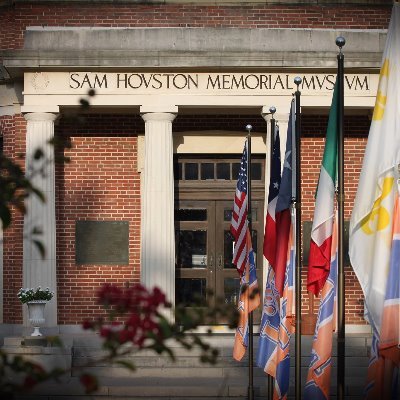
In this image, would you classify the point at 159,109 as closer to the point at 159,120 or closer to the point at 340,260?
the point at 159,120

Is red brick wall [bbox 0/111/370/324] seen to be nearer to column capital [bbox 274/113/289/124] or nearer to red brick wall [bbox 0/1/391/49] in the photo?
column capital [bbox 274/113/289/124]

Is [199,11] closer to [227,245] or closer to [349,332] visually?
[227,245]

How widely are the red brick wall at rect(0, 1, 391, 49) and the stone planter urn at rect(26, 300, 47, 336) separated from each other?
16.7 feet

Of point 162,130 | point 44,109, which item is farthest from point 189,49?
point 44,109

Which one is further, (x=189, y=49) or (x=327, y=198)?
(x=189, y=49)

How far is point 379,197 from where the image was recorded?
10.2 meters

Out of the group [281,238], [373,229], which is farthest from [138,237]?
[373,229]

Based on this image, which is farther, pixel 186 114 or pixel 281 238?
pixel 186 114

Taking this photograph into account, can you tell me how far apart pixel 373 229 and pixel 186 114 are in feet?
44.8

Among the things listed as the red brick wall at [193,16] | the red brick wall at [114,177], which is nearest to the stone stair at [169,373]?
the red brick wall at [114,177]

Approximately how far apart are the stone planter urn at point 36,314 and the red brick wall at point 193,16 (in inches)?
201

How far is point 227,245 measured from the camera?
24297 mm

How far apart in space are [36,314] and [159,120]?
417 cm

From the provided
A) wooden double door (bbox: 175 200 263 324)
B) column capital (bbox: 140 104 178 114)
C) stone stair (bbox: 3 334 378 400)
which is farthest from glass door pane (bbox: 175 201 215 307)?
column capital (bbox: 140 104 178 114)
